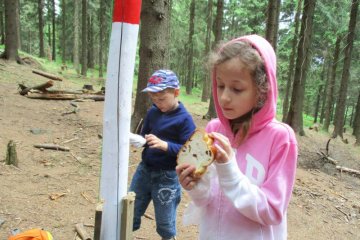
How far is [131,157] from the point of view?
6262 mm

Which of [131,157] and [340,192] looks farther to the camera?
[340,192]

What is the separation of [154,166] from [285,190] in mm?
1823

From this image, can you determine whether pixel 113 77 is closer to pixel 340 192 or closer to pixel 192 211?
pixel 192 211

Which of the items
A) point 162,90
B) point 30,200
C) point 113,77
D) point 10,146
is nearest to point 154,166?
point 162,90

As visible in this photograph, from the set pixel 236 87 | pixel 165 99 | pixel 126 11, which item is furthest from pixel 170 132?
pixel 236 87

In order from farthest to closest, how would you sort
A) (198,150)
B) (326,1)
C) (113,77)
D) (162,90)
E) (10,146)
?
(326,1), (10,146), (162,90), (113,77), (198,150)

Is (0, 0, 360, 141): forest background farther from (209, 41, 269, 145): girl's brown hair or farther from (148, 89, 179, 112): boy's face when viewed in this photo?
(148, 89, 179, 112): boy's face

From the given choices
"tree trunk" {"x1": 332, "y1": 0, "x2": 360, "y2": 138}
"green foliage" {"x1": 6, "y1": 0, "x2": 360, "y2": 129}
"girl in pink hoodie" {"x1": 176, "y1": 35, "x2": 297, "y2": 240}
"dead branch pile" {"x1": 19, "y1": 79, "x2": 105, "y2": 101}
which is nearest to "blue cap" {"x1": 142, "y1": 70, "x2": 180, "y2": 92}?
"girl in pink hoodie" {"x1": 176, "y1": 35, "x2": 297, "y2": 240}

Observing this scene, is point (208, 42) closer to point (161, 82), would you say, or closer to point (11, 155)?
point (11, 155)

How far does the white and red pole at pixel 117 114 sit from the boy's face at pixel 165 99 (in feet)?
2.70

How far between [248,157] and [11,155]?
14.9 feet

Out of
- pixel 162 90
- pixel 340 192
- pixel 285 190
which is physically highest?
pixel 162 90

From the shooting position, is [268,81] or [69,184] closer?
[268,81]

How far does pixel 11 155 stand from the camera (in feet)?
16.9
